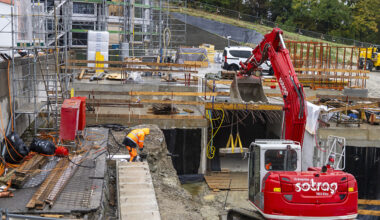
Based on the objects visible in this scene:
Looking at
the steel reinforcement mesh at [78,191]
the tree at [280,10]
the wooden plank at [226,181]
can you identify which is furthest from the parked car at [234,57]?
the tree at [280,10]

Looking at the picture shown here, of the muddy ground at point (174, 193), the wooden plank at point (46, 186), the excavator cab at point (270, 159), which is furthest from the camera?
the muddy ground at point (174, 193)

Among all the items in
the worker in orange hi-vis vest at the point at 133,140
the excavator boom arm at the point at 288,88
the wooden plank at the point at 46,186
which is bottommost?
the wooden plank at the point at 46,186

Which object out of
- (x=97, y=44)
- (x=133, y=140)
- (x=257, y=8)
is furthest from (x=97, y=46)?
(x=257, y=8)

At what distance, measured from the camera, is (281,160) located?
1032cm

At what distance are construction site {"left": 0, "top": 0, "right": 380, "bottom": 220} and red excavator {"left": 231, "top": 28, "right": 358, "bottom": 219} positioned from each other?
0.08ft

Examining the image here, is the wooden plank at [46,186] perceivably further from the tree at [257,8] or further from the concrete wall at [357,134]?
the tree at [257,8]

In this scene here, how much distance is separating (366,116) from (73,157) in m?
12.9

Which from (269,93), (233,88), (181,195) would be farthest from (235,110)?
(181,195)

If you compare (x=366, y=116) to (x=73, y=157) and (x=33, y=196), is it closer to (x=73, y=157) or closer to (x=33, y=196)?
(x=73, y=157)

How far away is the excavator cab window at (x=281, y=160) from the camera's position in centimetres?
1022

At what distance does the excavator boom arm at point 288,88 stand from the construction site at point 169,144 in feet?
0.10

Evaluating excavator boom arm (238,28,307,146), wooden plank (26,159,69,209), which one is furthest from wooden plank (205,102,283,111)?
wooden plank (26,159,69,209)

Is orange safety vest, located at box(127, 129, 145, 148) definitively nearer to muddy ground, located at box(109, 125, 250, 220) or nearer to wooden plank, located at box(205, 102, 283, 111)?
muddy ground, located at box(109, 125, 250, 220)

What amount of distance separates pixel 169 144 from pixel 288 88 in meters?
8.01
